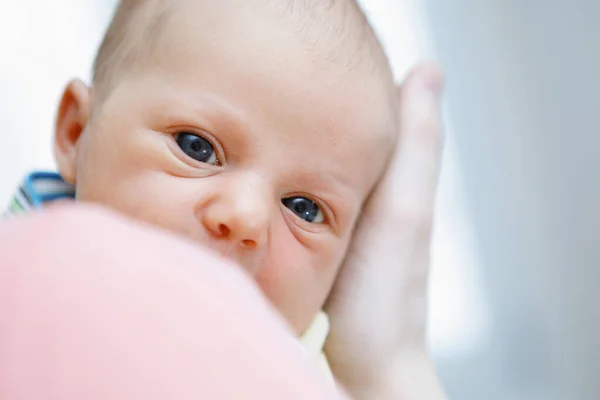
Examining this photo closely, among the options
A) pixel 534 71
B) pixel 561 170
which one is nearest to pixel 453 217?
pixel 561 170

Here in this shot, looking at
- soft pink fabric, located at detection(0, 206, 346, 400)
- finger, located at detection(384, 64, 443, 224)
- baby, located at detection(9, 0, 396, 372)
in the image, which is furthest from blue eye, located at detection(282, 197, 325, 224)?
soft pink fabric, located at detection(0, 206, 346, 400)

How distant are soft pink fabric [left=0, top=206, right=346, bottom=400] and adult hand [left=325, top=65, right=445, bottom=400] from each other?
1.92 feet

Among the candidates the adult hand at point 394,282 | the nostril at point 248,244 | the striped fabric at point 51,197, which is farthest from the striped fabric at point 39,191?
the adult hand at point 394,282

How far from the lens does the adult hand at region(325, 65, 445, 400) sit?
0.87 m

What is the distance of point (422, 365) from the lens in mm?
909

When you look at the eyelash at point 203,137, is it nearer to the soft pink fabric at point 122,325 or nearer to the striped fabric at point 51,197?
the striped fabric at point 51,197

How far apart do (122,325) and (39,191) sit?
53 centimetres

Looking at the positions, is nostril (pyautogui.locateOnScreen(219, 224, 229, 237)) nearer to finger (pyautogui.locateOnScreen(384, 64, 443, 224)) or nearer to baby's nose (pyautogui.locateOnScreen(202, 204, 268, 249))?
baby's nose (pyautogui.locateOnScreen(202, 204, 268, 249))

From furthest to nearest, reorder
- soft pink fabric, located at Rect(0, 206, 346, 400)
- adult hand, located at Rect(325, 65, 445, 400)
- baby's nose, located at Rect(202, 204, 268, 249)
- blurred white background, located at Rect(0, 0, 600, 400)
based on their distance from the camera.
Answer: blurred white background, located at Rect(0, 0, 600, 400)
adult hand, located at Rect(325, 65, 445, 400)
baby's nose, located at Rect(202, 204, 268, 249)
soft pink fabric, located at Rect(0, 206, 346, 400)

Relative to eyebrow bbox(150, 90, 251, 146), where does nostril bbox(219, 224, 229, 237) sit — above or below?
below

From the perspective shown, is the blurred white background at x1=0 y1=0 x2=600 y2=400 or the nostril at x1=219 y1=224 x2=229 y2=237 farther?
the blurred white background at x1=0 y1=0 x2=600 y2=400

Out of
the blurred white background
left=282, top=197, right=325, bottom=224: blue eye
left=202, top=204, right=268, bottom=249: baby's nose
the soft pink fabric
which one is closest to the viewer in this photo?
the soft pink fabric

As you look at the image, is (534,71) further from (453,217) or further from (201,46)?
(201,46)

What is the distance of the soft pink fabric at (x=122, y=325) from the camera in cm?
24
